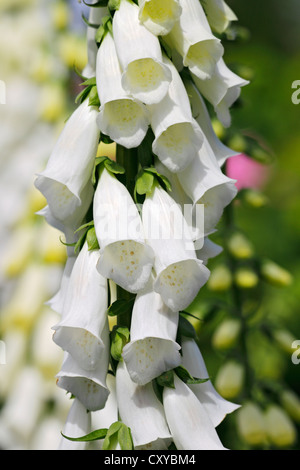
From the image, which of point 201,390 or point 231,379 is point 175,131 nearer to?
point 201,390

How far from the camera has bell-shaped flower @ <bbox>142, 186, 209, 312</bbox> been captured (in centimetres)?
93

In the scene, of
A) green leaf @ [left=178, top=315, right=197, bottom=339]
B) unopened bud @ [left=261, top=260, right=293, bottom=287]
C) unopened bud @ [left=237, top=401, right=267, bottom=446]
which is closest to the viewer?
green leaf @ [left=178, top=315, right=197, bottom=339]

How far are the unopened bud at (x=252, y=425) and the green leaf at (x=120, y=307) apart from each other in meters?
0.77

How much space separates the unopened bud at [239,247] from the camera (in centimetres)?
171

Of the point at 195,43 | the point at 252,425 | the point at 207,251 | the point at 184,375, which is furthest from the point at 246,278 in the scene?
the point at 195,43

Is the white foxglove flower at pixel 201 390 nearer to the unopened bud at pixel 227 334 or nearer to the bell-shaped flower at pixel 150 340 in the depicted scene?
the bell-shaped flower at pixel 150 340

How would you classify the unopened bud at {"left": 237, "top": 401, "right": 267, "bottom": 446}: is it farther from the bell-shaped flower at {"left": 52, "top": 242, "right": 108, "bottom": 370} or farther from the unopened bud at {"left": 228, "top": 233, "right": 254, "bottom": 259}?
the bell-shaped flower at {"left": 52, "top": 242, "right": 108, "bottom": 370}

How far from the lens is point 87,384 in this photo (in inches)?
38.9

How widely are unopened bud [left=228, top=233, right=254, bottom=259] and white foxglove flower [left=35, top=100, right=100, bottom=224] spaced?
764mm

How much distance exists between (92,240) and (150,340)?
177 millimetres

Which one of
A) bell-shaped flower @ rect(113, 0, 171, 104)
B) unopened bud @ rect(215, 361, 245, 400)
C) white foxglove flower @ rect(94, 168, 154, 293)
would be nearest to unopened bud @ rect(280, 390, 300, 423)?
unopened bud @ rect(215, 361, 245, 400)

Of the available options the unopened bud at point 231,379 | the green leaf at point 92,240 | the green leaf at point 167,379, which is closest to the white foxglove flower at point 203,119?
the green leaf at point 92,240

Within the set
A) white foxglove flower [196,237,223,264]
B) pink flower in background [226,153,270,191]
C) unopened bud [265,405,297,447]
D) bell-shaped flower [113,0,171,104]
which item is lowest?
pink flower in background [226,153,270,191]

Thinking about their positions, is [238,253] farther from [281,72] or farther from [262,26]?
[262,26]
